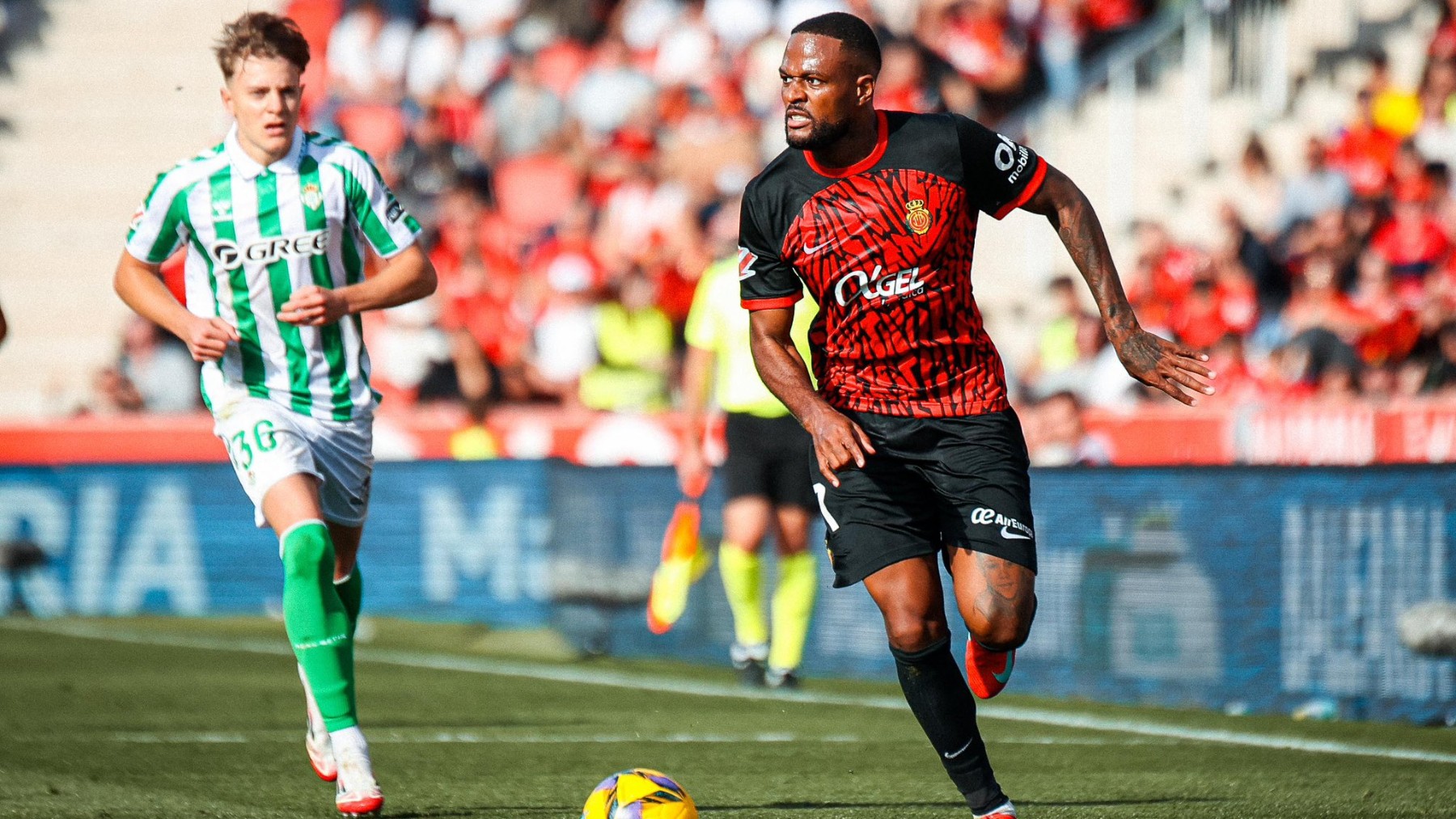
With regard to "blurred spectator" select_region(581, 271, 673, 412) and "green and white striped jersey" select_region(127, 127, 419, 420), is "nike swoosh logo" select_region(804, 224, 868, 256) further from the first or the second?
"blurred spectator" select_region(581, 271, 673, 412)

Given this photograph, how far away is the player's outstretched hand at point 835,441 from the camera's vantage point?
5555 millimetres

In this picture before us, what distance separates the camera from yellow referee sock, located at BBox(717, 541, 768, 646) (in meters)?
10.6

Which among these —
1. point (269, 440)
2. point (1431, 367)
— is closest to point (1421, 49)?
point (1431, 367)

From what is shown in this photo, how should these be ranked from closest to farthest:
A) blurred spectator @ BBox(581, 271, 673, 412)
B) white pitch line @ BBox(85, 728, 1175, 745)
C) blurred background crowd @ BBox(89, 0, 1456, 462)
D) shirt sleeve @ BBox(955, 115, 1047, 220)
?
1. shirt sleeve @ BBox(955, 115, 1047, 220)
2. white pitch line @ BBox(85, 728, 1175, 745)
3. blurred background crowd @ BBox(89, 0, 1456, 462)
4. blurred spectator @ BBox(581, 271, 673, 412)

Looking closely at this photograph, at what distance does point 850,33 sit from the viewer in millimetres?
5805

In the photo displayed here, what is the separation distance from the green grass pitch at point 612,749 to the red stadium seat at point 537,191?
7047 mm

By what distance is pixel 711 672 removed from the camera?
1148cm

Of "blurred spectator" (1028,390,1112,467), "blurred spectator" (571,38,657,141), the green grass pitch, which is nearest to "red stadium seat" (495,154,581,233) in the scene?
"blurred spectator" (571,38,657,141)

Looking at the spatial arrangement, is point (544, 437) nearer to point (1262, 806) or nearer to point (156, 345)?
point (156, 345)

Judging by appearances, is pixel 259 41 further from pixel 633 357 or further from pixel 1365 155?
pixel 1365 155

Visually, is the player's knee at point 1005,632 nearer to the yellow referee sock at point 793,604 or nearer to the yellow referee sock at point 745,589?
the yellow referee sock at point 793,604

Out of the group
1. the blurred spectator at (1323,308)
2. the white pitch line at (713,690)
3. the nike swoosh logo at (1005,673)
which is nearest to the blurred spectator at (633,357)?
the white pitch line at (713,690)

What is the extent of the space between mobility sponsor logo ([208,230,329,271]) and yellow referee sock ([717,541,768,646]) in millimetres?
4375

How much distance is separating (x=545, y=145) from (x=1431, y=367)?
27.2 ft
